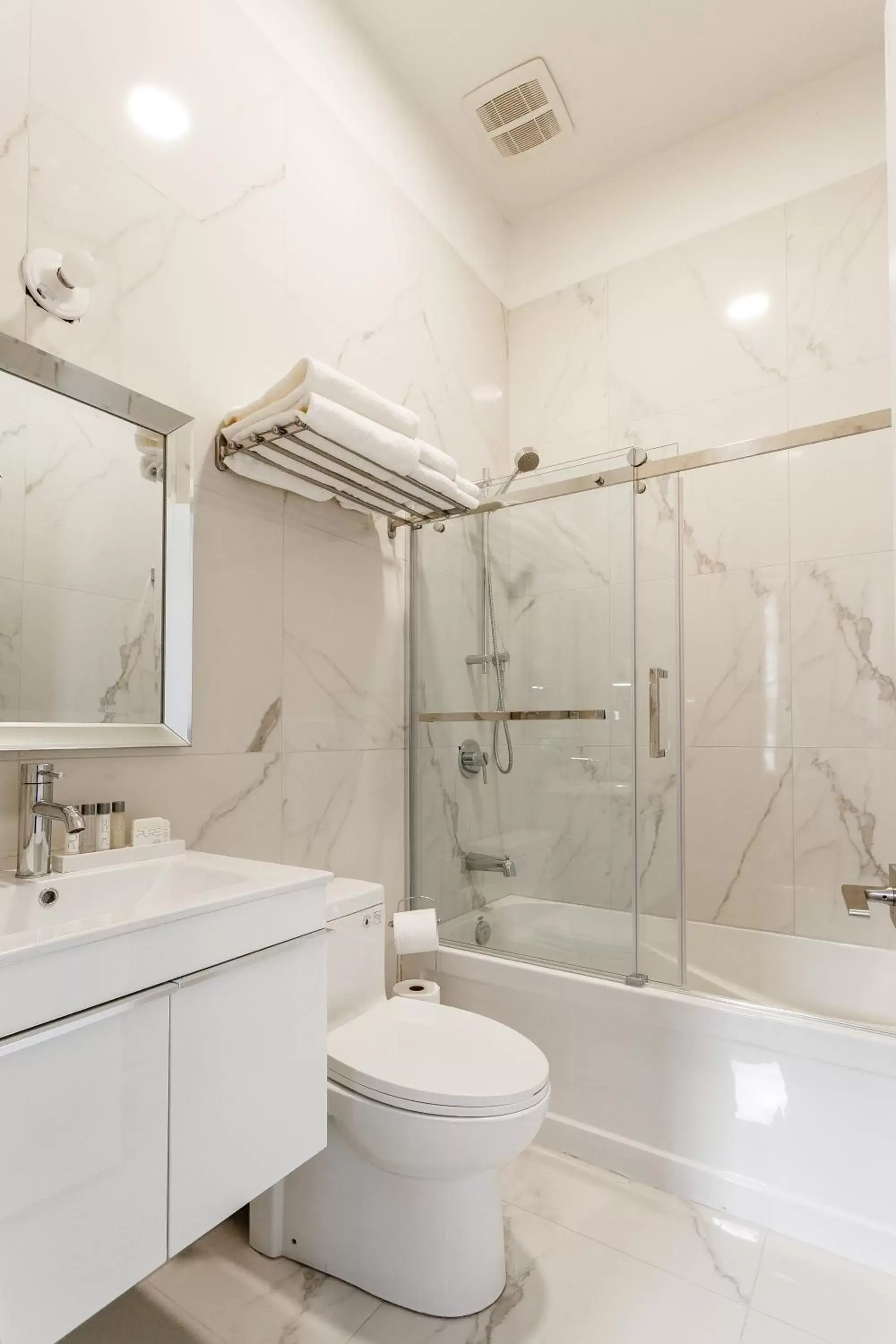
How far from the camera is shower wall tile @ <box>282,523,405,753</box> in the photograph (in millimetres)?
1854

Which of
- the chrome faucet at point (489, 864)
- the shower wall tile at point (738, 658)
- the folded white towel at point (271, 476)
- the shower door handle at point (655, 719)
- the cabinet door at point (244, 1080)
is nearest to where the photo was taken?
the cabinet door at point (244, 1080)

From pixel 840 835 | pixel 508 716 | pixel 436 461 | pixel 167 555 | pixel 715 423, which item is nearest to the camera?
pixel 167 555

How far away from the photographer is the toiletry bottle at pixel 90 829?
1.31 metres

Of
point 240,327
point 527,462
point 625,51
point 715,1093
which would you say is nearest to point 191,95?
point 240,327

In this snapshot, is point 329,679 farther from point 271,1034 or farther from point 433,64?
point 433,64

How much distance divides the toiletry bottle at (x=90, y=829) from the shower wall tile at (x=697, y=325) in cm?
218

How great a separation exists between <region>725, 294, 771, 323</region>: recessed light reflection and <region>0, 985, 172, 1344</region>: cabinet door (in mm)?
2579

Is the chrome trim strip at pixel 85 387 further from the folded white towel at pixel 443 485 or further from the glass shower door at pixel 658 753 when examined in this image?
the glass shower door at pixel 658 753

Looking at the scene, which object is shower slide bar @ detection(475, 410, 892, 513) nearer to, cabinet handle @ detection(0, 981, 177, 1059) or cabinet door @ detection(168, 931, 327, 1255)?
cabinet door @ detection(168, 931, 327, 1255)

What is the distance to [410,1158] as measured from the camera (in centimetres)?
131

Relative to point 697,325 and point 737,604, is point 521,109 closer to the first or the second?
point 697,325

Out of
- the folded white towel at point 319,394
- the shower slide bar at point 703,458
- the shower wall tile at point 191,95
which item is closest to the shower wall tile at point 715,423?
the shower slide bar at point 703,458

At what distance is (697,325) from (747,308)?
17cm

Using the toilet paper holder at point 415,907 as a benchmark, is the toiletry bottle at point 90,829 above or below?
above
